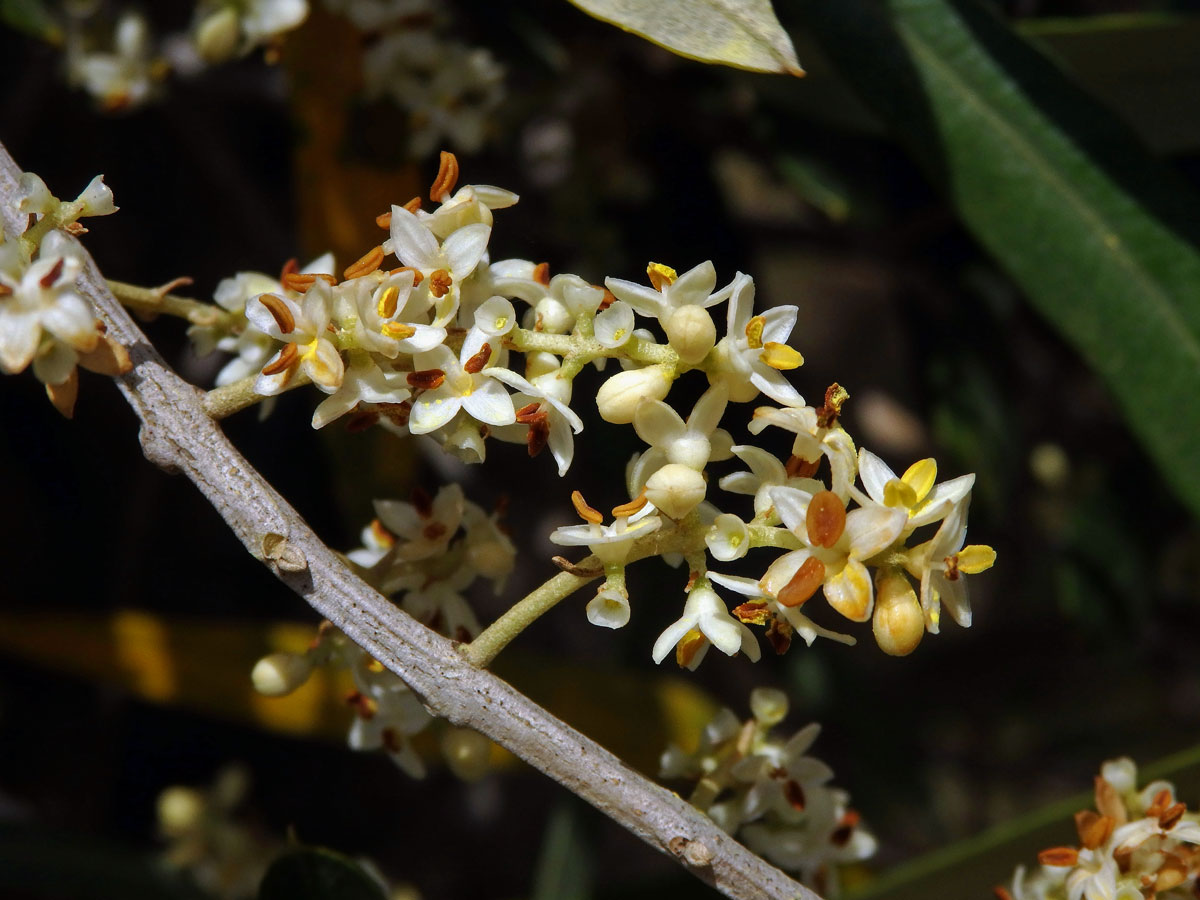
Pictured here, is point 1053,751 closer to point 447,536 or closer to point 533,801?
point 533,801

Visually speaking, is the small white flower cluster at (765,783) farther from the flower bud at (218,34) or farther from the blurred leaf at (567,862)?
the flower bud at (218,34)

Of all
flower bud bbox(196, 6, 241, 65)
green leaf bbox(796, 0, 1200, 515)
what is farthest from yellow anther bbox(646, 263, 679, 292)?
flower bud bbox(196, 6, 241, 65)

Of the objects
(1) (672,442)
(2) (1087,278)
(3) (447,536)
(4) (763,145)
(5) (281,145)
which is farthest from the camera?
(5) (281,145)

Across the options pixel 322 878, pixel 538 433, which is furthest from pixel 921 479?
pixel 322 878

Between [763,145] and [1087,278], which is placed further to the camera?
[763,145]

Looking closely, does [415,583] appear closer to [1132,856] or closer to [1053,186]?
[1132,856]

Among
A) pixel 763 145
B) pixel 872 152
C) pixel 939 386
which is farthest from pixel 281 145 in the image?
pixel 939 386
